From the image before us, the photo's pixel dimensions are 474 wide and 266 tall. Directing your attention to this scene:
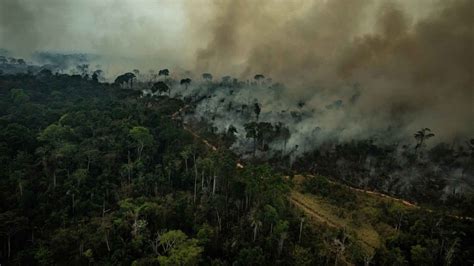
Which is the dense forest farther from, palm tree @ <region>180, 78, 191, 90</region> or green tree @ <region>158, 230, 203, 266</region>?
palm tree @ <region>180, 78, 191, 90</region>

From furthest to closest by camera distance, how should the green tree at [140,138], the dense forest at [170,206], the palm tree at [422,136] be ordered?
the palm tree at [422,136] → the green tree at [140,138] → the dense forest at [170,206]

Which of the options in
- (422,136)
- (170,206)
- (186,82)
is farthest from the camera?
(186,82)

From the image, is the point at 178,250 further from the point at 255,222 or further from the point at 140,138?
the point at 140,138

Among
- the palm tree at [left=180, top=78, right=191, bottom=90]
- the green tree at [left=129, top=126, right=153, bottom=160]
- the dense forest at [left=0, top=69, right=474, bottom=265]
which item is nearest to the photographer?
the dense forest at [left=0, top=69, right=474, bottom=265]

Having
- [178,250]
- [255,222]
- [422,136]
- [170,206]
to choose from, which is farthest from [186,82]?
[178,250]

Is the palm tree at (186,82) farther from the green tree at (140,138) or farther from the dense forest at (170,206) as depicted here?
the green tree at (140,138)

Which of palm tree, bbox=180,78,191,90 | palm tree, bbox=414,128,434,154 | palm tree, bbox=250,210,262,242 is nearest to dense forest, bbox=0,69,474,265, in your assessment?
palm tree, bbox=250,210,262,242

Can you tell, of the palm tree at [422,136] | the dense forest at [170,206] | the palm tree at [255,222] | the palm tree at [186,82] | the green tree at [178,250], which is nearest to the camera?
the green tree at [178,250]

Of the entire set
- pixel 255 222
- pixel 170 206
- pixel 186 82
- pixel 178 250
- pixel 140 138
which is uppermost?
pixel 186 82

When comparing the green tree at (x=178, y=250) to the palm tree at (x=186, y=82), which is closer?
the green tree at (x=178, y=250)

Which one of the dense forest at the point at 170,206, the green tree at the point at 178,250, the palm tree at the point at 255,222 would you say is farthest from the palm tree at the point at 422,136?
the green tree at the point at 178,250
